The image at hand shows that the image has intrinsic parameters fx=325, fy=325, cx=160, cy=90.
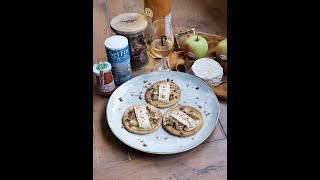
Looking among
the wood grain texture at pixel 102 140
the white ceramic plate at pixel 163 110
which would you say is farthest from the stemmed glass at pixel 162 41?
the wood grain texture at pixel 102 140

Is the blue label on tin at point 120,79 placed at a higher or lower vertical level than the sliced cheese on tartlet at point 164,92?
higher

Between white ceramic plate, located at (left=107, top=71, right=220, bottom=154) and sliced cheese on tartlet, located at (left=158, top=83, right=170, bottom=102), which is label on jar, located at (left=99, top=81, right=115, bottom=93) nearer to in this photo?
white ceramic plate, located at (left=107, top=71, right=220, bottom=154)

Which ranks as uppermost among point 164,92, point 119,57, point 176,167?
point 119,57

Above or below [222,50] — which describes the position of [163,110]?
below

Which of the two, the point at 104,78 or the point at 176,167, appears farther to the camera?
the point at 104,78

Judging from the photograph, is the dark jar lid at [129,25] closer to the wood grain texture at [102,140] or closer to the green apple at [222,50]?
the wood grain texture at [102,140]

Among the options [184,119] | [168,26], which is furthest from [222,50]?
[184,119]

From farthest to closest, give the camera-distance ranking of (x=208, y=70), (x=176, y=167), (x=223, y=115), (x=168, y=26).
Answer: (x=168, y=26), (x=208, y=70), (x=223, y=115), (x=176, y=167)

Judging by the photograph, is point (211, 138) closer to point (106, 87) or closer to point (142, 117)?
point (142, 117)

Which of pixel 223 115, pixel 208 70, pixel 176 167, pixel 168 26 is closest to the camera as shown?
pixel 176 167
